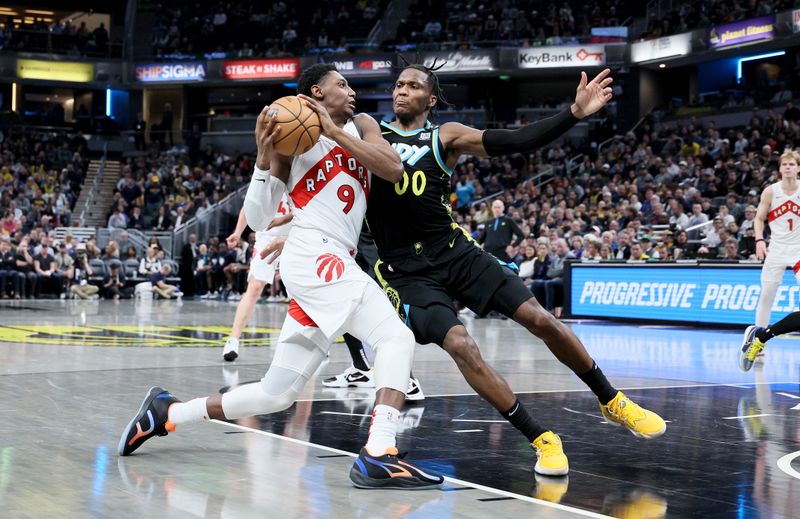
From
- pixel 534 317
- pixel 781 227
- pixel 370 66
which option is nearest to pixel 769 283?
pixel 781 227

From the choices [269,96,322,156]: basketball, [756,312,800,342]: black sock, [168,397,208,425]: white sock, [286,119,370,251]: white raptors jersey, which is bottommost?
[168,397,208,425]: white sock

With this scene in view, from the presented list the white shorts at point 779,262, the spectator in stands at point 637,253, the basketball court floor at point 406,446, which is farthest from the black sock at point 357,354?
the spectator in stands at point 637,253

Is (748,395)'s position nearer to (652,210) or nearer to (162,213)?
(652,210)

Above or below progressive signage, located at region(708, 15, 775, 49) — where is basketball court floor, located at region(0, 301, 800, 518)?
below

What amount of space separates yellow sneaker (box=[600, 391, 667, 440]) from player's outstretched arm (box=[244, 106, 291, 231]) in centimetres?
215

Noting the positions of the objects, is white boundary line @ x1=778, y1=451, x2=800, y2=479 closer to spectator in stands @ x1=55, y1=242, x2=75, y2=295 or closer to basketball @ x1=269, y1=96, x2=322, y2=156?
basketball @ x1=269, y1=96, x2=322, y2=156

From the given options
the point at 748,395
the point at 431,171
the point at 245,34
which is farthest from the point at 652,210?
the point at 245,34

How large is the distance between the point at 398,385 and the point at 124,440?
1450 mm

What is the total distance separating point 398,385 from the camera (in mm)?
4668

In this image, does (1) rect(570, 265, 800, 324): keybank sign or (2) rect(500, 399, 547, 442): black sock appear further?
(1) rect(570, 265, 800, 324): keybank sign

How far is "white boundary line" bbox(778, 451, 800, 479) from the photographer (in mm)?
4852

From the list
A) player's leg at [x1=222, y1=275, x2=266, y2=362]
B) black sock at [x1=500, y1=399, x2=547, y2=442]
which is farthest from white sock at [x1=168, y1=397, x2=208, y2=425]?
player's leg at [x1=222, y1=275, x2=266, y2=362]

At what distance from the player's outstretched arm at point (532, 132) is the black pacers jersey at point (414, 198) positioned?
0.38ft

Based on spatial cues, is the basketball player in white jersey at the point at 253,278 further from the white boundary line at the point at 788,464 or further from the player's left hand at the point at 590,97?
the white boundary line at the point at 788,464
